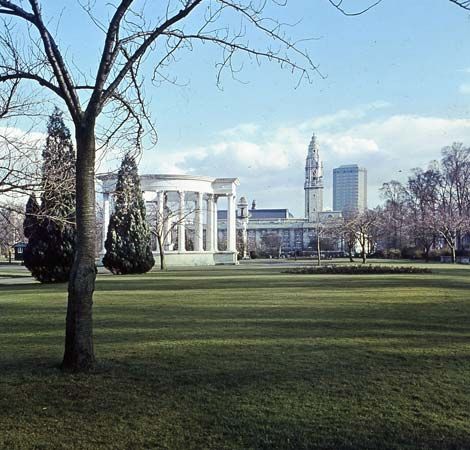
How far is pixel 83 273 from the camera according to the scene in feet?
22.9

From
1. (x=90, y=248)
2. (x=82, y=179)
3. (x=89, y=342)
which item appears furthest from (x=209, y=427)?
(x=82, y=179)

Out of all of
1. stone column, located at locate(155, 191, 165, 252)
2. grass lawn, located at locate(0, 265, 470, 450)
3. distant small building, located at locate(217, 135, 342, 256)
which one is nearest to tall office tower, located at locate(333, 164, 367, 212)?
distant small building, located at locate(217, 135, 342, 256)

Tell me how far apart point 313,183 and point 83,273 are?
146m

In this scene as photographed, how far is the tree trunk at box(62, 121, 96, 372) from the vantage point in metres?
6.93

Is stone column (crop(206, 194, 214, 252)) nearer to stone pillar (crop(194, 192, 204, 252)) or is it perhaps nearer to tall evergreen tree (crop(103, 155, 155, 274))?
stone pillar (crop(194, 192, 204, 252))

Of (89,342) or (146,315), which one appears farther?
(146,315)

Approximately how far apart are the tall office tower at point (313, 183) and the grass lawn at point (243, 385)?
131 m

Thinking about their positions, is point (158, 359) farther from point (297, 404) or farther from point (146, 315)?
point (146, 315)

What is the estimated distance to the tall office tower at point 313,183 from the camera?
147500 mm

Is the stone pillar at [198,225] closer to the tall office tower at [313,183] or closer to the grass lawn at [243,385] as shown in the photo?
the grass lawn at [243,385]

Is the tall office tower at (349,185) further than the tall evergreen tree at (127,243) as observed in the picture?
Yes

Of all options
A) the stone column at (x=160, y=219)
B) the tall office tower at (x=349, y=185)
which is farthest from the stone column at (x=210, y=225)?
the tall office tower at (x=349, y=185)

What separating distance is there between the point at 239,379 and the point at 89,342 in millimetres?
1912

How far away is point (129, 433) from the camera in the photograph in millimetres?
5020
